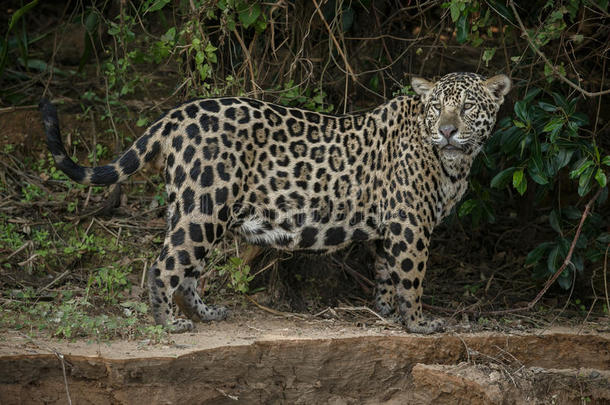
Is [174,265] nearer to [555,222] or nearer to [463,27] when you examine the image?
[463,27]

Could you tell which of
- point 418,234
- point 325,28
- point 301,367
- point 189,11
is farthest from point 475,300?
point 189,11

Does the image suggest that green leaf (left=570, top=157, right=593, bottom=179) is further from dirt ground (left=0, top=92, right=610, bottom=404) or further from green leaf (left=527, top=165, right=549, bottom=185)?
dirt ground (left=0, top=92, right=610, bottom=404)

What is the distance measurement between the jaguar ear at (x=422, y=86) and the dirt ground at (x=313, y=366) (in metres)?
2.06

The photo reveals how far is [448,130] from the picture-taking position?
22.7ft

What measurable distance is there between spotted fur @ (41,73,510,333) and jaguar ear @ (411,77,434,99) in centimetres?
1

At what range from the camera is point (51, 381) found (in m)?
5.96

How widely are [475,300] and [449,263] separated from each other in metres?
0.92

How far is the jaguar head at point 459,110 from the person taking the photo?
6.97 m

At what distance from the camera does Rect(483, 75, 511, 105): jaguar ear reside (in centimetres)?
725

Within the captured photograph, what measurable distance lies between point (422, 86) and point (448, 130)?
1.95ft

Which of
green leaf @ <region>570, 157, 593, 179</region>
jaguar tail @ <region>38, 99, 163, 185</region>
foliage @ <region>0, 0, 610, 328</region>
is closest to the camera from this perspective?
jaguar tail @ <region>38, 99, 163, 185</region>

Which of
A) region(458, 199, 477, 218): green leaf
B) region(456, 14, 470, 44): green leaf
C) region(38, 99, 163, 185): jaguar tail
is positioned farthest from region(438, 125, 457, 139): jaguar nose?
region(38, 99, 163, 185): jaguar tail

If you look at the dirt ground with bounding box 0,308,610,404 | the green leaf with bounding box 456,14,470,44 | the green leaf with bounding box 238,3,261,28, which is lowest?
the dirt ground with bounding box 0,308,610,404

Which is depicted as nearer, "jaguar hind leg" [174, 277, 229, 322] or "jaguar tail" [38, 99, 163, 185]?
"jaguar tail" [38, 99, 163, 185]
